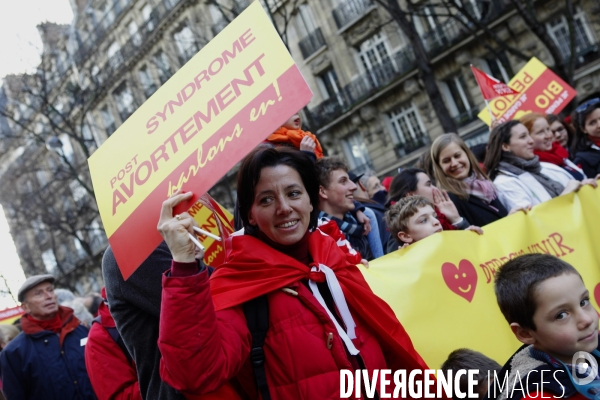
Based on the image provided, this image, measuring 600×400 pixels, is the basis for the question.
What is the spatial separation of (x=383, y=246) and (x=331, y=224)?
183 centimetres

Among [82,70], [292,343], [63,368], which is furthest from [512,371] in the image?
[82,70]

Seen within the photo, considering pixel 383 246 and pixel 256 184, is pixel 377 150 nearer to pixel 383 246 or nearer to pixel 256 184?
pixel 383 246

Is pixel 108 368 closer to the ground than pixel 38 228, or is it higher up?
closer to the ground

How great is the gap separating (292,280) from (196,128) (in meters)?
0.66

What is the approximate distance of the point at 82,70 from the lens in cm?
2203

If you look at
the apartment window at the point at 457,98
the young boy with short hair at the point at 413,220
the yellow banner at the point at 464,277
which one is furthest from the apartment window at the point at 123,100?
the yellow banner at the point at 464,277

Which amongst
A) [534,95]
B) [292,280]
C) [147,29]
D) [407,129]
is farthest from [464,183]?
[147,29]

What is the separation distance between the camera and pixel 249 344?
205 cm

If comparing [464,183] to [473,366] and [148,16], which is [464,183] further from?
[148,16]

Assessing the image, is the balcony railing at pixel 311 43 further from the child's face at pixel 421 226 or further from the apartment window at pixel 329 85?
the child's face at pixel 421 226

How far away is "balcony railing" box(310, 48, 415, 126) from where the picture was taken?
2377cm

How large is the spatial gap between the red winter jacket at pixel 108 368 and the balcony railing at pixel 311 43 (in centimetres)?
2468

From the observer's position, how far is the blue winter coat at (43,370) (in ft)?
16.8

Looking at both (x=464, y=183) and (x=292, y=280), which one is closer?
(x=292, y=280)
